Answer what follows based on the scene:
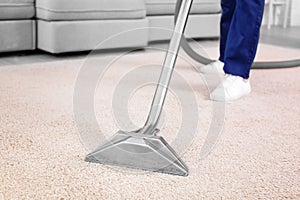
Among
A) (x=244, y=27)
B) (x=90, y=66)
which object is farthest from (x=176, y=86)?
(x=90, y=66)

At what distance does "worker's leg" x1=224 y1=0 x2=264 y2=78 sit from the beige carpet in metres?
0.12

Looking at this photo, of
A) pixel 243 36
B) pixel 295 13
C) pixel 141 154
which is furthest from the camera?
pixel 295 13

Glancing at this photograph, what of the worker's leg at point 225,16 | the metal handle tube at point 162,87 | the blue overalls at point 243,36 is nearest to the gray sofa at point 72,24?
the worker's leg at point 225,16

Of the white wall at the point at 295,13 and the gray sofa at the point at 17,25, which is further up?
the gray sofa at the point at 17,25

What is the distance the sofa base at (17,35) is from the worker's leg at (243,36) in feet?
3.26

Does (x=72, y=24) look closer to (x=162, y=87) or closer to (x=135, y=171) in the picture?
(x=162, y=87)

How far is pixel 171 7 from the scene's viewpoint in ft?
8.30

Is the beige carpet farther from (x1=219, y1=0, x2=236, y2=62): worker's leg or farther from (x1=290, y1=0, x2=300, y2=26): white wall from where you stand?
(x1=290, y1=0, x2=300, y2=26): white wall

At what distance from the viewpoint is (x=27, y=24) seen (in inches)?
80.9

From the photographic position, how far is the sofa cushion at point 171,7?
244 centimetres

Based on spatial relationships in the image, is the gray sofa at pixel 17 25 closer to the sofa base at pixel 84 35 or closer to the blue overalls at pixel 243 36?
the sofa base at pixel 84 35

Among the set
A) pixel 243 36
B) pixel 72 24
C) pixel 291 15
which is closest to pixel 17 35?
pixel 72 24

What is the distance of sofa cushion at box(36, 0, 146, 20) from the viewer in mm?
1996

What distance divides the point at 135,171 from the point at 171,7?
1796 mm
